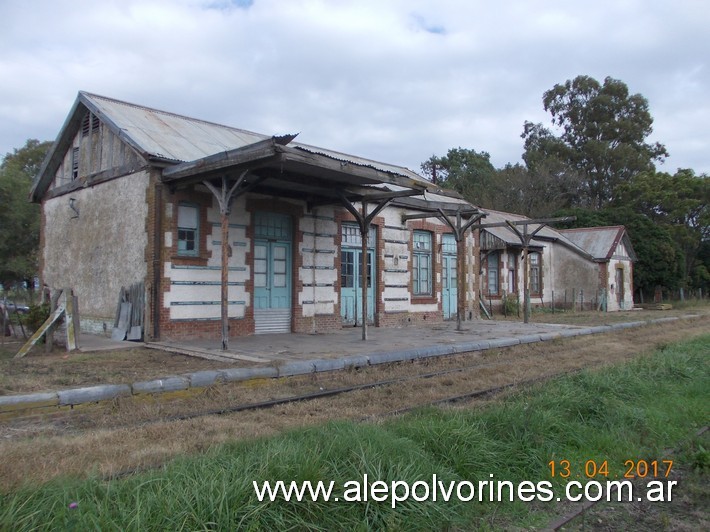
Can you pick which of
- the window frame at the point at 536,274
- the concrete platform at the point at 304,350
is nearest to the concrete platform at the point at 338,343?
the concrete platform at the point at 304,350

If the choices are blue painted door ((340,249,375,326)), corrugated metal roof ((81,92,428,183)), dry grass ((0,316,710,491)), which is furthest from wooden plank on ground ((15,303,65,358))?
blue painted door ((340,249,375,326))

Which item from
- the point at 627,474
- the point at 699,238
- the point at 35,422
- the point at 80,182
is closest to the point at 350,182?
the point at 80,182

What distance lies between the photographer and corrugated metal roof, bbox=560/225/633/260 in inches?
1201

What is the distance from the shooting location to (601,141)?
49.3 meters

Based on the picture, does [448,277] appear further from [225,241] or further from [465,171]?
[465,171]

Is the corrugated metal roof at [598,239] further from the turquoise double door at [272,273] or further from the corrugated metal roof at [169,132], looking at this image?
the turquoise double door at [272,273]

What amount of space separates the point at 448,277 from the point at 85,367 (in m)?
13.3

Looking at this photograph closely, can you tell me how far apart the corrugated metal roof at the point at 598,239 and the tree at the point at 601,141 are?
50.7 feet

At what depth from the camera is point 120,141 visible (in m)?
13.5

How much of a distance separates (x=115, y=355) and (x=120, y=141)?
221 inches

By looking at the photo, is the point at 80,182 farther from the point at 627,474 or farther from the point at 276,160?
the point at 627,474

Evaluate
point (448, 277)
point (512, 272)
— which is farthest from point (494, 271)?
point (448, 277)

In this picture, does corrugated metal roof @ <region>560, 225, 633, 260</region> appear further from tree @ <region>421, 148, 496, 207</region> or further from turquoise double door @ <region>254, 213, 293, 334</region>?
turquoise double door @ <region>254, 213, 293, 334</region>

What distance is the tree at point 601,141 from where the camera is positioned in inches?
1892
